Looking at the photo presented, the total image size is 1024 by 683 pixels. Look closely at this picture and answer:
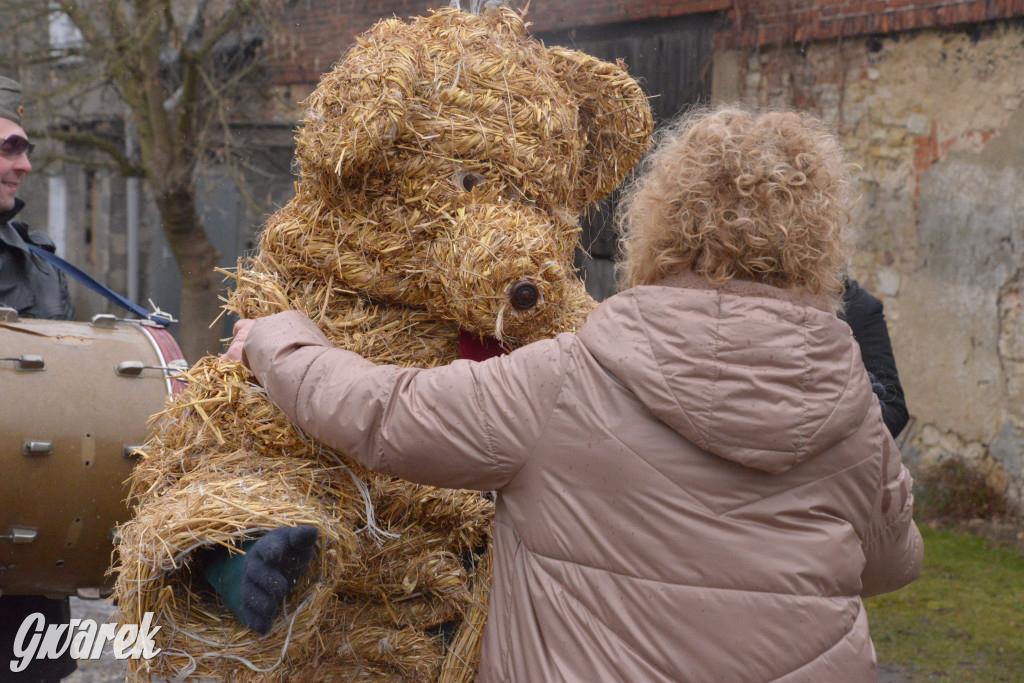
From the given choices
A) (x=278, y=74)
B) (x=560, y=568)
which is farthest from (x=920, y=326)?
(x=278, y=74)

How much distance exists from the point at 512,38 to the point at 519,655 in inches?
54.6

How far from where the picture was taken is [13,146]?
309cm

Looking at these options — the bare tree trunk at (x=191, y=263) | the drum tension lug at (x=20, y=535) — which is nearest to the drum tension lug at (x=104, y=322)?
the drum tension lug at (x=20, y=535)

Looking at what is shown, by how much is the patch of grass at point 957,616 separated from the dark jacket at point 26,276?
4048mm

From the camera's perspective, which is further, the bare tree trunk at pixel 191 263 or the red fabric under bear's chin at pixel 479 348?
the bare tree trunk at pixel 191 263

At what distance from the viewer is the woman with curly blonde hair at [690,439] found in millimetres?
1602

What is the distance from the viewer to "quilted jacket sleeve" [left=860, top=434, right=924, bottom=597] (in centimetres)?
181

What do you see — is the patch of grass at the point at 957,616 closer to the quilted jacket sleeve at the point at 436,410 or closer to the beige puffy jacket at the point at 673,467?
the beige puffy jacket at the point at 673,467

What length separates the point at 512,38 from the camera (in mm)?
2248

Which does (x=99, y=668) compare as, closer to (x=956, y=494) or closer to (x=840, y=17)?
(x=956, y=494)

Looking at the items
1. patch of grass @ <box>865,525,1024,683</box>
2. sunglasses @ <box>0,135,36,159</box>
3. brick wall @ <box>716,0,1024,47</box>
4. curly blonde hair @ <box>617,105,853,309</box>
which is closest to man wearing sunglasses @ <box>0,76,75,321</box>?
sunglasses @ <box>0,135,36,159</box>

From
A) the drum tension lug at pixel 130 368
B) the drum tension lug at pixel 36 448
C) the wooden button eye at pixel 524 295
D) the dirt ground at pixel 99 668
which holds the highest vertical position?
the wooden button eye at pixel 524 295

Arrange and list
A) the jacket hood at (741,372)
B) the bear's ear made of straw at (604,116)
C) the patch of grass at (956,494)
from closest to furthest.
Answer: the jacket hood at (741,372), the bear's ear made of straw at (604,116), the patch of grass at (956,494)

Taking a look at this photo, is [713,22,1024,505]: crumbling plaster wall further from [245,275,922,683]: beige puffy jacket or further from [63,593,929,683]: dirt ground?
[245,275,922,683]: beige puffy jacket
